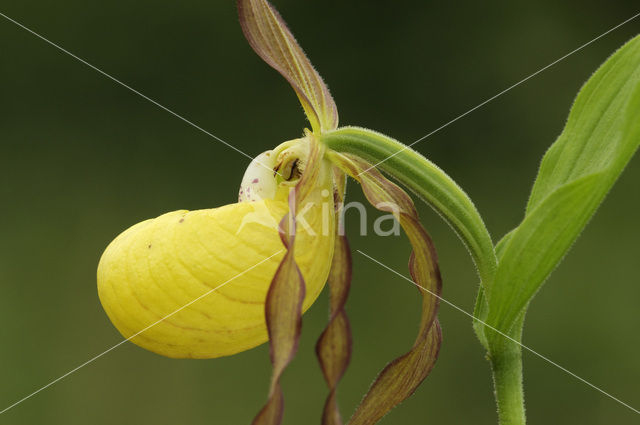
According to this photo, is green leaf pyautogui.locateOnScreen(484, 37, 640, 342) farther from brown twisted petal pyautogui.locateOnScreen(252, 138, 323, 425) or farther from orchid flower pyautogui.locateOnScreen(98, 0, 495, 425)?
brown twisted petal pyautogui.locateOnScreen(252, 138, 323, 425)

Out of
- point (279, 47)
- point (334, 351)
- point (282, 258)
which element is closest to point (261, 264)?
point (282, 258)

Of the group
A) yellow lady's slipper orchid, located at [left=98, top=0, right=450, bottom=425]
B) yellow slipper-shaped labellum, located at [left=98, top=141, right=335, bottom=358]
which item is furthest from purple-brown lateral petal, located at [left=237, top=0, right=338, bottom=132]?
yellow slipper-shaped labellum, located at [left=98, top=141, right=335, bottom=358]

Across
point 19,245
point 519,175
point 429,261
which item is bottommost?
point 429,261

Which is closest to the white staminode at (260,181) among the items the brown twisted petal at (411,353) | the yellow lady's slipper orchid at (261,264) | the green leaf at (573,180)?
the yellow lady's slipper orchid at (261,264)

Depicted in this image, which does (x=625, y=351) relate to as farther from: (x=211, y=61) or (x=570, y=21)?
(x=211, y=61)

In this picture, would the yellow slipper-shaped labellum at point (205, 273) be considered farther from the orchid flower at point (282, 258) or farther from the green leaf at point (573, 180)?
the green leaf at point (573, 180)

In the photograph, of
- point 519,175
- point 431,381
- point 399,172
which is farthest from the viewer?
point 519,175

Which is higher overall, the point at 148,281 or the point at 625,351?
the point at 148,281

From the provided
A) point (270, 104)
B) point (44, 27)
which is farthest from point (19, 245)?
point (270, 104)
